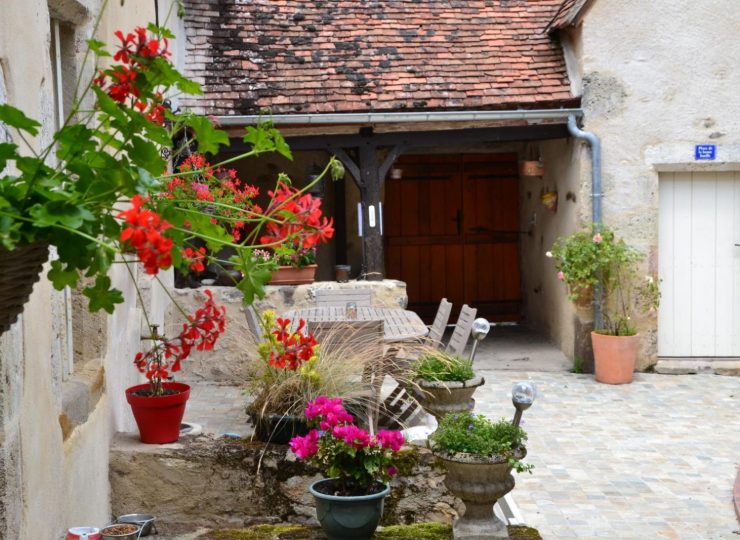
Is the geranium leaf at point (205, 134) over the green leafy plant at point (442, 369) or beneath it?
over

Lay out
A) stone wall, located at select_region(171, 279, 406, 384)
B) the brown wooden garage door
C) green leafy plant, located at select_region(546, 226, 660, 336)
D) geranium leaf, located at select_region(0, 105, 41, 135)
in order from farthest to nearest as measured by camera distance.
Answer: the brown wooden garage door
green leafy plant, located at select_region(546, 226, 660, 336)
stone wall, located at select_region(171, 279, 406, 384)
geranium leaf, located at select_region(0, 105, 41, 135)

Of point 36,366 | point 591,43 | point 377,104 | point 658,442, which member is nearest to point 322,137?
point 377,104

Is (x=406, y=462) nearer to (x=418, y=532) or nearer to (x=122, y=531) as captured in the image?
(x=418, y=532)

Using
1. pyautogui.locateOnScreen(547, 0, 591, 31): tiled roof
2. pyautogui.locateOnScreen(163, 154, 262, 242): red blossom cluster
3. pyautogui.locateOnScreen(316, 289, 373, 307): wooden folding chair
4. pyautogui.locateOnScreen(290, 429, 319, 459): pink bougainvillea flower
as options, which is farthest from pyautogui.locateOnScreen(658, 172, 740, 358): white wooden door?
pyautogui.locateOnScreen(290, 429, 319, 459): pink bougainvillea flower

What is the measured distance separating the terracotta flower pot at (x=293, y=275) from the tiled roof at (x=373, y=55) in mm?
1622

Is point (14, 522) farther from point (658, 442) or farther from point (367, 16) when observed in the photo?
point (367, 16)

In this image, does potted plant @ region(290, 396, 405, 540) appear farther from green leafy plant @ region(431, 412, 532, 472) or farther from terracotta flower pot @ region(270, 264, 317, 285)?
terracotta flower pot @ region(270, 264, 317, 285)

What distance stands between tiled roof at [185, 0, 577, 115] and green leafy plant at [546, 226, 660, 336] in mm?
1515

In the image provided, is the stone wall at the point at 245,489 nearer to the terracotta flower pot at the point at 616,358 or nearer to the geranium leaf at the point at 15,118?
the geranium leaf at the point at 15,118

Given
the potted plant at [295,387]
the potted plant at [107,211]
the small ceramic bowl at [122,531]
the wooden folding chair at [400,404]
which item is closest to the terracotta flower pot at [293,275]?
the wooden folding chair at [400,404]

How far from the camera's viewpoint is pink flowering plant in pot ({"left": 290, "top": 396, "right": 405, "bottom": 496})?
168 inches

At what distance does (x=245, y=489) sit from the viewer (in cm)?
518

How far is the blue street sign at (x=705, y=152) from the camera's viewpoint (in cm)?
963

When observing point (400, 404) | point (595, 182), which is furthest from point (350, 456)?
point (595, 182)
